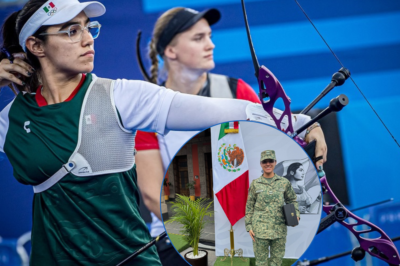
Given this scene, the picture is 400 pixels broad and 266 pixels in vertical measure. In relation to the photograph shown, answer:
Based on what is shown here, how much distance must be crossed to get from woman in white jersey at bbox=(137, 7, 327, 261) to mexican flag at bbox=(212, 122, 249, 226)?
50 centimetres

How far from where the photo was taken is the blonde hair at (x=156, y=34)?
194 centimetres

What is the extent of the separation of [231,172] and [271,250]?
1.03 ft

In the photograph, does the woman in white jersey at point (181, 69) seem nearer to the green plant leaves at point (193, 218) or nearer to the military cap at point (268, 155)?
the green plant leaves at point (193, 218)

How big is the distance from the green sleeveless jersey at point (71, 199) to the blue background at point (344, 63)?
0.41 m

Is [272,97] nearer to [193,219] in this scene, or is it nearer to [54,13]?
[193,219]

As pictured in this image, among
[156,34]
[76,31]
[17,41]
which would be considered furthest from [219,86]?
[17,41]

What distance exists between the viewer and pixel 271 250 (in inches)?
50.2

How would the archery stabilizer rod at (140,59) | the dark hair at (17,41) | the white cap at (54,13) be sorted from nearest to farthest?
the white cap at (54,13) < the dark hair at (17,41) < the archery stabilizer rod at (140,59)

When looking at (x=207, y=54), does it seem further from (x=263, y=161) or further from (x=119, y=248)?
(x=119, y=248)

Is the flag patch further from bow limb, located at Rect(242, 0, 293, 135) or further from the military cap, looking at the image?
the military cap

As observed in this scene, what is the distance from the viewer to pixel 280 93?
1404mm

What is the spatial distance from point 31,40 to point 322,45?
57.4 inches

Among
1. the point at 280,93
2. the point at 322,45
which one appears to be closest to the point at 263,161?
the point at 280,93

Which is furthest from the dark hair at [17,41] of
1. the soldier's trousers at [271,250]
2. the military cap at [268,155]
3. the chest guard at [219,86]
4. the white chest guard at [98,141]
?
the soldier's trousers at [271,250]
